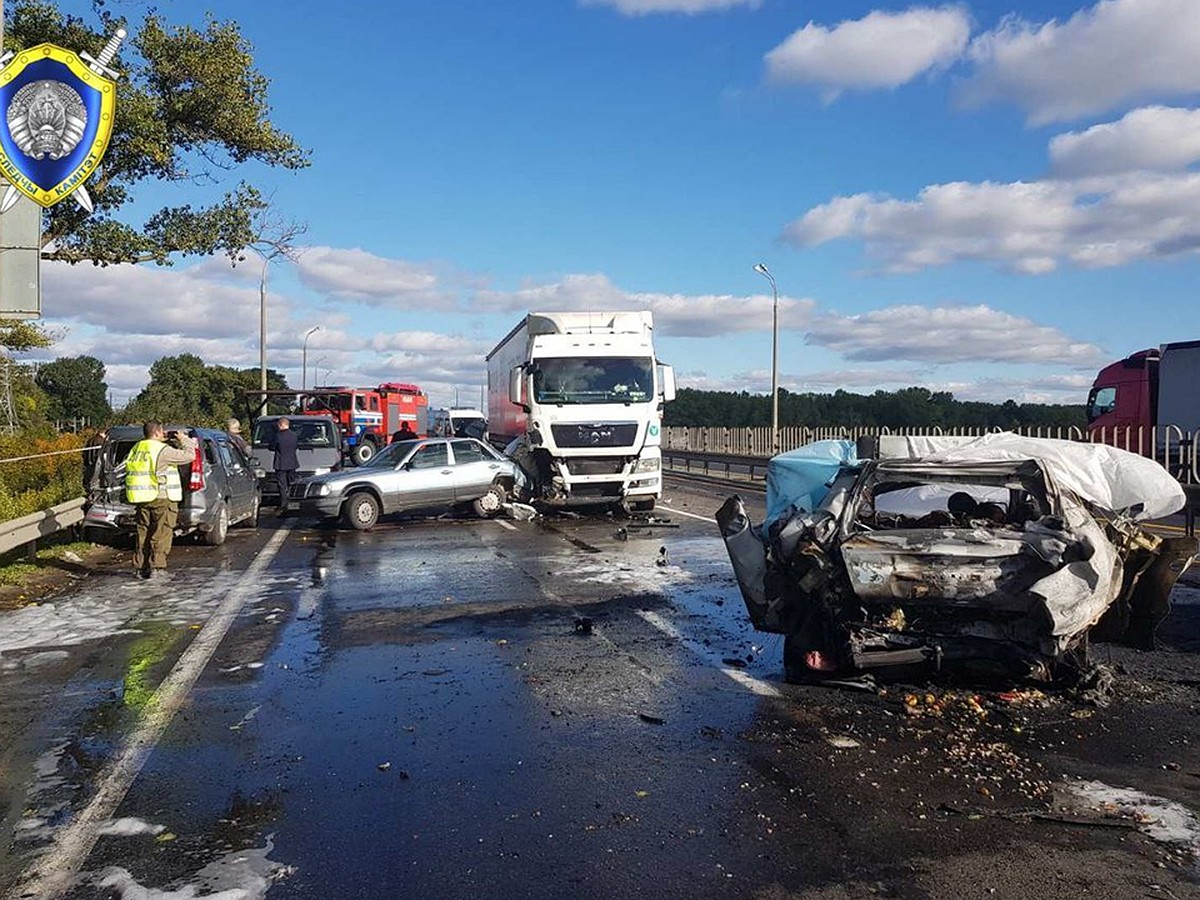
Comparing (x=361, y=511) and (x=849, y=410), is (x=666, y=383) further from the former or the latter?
(x=849, y=410)

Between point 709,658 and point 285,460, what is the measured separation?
15154 millimetres

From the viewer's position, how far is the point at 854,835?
14.3 ft

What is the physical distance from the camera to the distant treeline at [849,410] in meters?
51.9

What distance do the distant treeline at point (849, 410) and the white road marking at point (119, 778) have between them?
4112cm

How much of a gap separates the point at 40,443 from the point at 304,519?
5.20 metres

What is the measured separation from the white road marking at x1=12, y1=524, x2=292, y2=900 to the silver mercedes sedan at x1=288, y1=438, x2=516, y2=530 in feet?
27.6

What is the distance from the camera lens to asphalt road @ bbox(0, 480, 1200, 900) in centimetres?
401

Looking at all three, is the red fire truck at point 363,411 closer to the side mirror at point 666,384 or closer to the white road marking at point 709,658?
the side mirror at point 666,384

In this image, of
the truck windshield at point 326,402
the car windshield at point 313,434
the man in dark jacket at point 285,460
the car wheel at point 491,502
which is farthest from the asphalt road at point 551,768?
the truck windshield at point 326,402

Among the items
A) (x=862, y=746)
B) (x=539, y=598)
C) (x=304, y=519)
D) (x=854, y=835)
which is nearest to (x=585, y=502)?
(x=304, y=519)

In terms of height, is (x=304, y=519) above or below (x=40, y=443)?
below

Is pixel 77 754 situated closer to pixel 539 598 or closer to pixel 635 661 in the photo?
pixel 635 661

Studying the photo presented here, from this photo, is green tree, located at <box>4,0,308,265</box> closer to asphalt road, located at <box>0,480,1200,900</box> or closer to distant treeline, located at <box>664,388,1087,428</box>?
asphalt road, located at <box>0,480,1200,900</box>

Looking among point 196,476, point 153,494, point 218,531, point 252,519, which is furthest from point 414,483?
point 153,494
